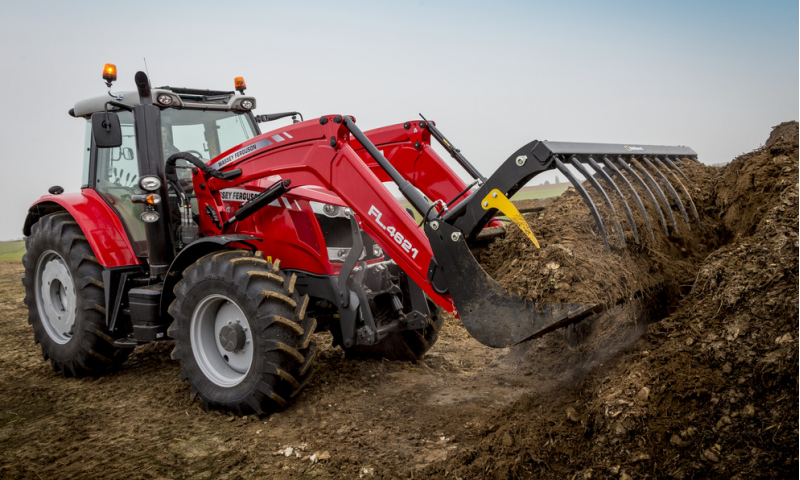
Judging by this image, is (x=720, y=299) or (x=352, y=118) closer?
(x=720, y=299)

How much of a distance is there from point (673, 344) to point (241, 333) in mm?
2876

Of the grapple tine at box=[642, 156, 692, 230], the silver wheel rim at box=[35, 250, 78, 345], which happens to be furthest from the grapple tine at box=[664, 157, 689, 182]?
the silver wheel rim at box=[35, 250, 78, 345]

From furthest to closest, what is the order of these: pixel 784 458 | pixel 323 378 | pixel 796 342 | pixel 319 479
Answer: pixel 323 378, pixel 319 479, pixel 796 342, pixel 784 458

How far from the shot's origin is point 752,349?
311 centimetres

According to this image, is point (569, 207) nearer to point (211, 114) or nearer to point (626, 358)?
point (626, 358)

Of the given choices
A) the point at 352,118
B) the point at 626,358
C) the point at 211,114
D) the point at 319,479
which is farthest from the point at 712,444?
the point at 211,114

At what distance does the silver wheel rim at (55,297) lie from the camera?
5.66 metres

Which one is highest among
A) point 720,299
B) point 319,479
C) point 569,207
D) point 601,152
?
point 601,152

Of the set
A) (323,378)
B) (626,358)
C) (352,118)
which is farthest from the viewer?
(323,378)

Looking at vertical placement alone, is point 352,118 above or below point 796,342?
above

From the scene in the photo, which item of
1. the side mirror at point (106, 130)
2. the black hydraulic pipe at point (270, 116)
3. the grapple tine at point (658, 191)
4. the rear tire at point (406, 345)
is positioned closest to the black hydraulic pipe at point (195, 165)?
Answer: the side mirror at point (106, 130)

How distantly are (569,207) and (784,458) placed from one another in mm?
2201

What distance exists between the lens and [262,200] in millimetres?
4613

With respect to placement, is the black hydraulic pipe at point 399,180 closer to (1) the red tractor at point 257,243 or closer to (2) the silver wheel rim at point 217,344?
(1) the red tractor at point 257,243
